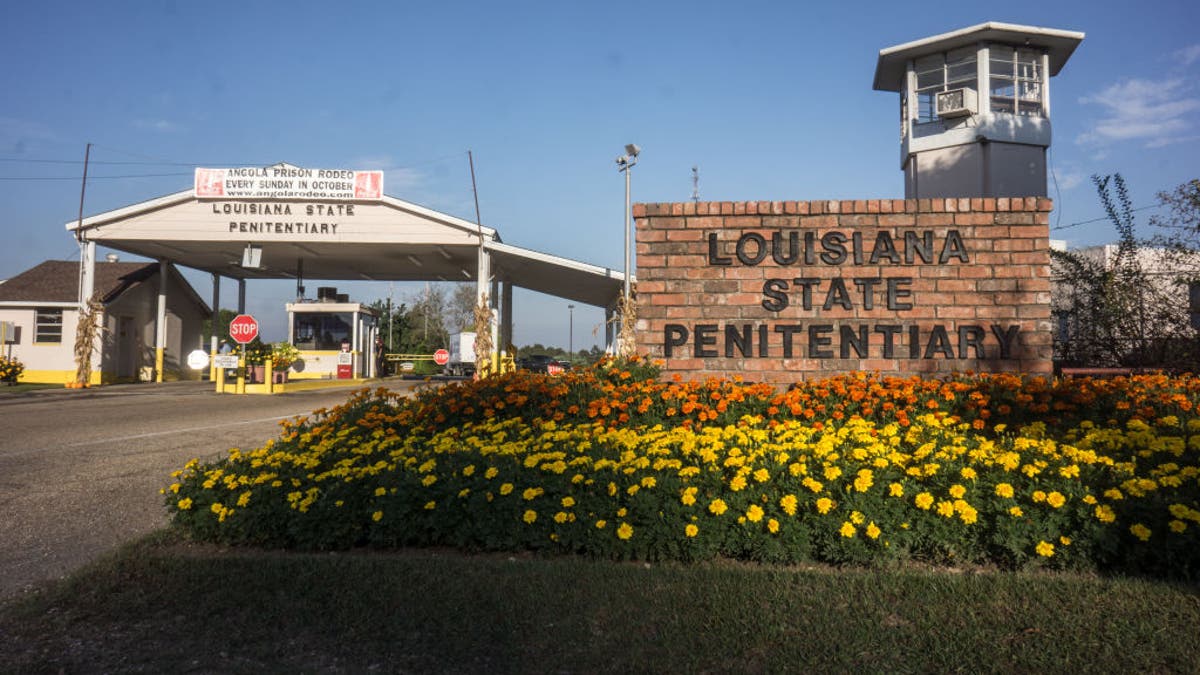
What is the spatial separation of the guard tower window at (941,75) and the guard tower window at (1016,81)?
59cm

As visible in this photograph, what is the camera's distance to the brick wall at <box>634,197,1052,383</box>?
7293 mm

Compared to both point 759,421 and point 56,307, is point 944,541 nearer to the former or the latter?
point 759,421

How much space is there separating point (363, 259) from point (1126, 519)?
30.1m

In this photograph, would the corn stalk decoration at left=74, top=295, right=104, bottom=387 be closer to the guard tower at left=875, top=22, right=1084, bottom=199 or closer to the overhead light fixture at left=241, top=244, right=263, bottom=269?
the overhead light fixture at left=241, top=244, right=263, bottom=269

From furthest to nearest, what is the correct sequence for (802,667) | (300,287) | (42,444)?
1. (300,287)
2. (42,444)
3. (802,667)

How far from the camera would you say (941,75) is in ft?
79.2

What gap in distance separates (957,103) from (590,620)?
78.3 ft

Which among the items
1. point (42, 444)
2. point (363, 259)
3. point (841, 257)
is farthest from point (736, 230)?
point (363, 259)

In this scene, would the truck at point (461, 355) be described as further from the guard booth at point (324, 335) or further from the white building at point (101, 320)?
the white building at point (101, 320)

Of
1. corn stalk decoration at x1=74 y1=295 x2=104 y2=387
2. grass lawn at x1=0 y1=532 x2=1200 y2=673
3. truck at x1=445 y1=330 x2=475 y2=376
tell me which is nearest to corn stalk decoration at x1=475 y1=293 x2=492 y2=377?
corn stalk decoration at x1=74 y1=295 x2=104 y2=387

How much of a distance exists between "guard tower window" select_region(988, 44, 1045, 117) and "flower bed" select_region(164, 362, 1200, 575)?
20.2m

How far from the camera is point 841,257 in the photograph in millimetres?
7500

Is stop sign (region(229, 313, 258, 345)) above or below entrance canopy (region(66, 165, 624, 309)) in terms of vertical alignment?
below

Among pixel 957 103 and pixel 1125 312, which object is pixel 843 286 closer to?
pixel 1125 312
